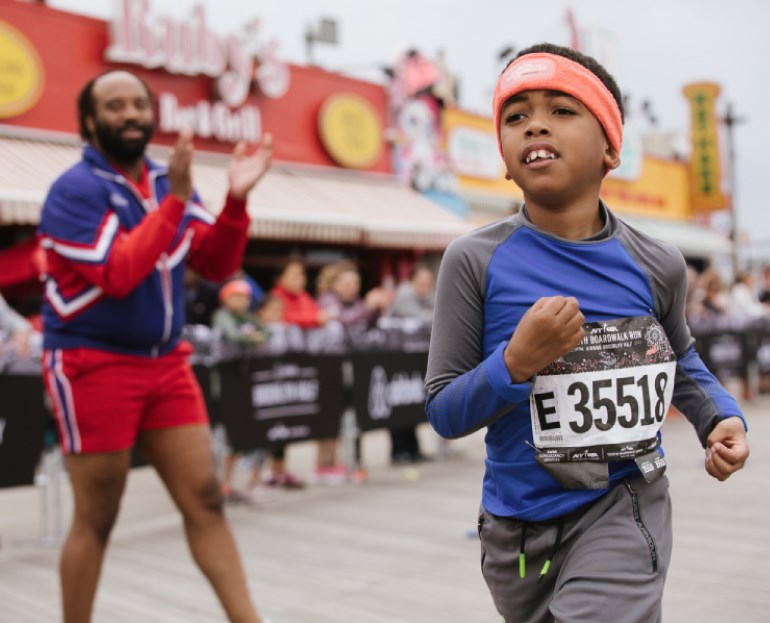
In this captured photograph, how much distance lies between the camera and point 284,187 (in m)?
15.1

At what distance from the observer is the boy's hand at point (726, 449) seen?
1.91 m

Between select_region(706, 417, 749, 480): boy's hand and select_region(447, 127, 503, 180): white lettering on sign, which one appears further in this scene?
select_region(447, 127, 503, 180): white lettering on sign

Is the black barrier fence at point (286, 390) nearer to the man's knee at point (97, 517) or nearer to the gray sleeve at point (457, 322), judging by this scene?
the man's knee at point (97, 517)

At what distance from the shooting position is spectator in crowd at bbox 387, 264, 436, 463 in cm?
858

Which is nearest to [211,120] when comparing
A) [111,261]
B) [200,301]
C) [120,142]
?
[200,301]

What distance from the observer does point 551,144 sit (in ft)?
6.18

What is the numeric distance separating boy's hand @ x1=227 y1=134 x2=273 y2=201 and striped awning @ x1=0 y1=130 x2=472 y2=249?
26.0 feet

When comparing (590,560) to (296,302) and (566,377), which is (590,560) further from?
(296,302)

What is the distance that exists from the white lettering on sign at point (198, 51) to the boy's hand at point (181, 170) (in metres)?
10.8

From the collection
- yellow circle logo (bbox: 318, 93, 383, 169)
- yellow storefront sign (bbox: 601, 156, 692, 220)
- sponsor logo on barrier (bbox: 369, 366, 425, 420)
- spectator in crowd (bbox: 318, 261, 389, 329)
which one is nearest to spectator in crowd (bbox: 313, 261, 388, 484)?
spectator in crowd (bbox: 318, 261, 389, 329)

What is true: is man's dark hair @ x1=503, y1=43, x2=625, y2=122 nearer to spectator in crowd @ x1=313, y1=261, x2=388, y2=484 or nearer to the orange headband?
the orange headband

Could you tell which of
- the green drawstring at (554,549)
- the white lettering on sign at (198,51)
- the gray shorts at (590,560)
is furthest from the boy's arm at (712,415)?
the white lettering on sign at (198,51)

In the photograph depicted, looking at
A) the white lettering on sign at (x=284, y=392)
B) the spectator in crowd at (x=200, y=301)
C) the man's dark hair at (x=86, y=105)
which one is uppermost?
the man's dark hair at (x=86, y=105)

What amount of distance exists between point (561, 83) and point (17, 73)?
1156 centimetres
